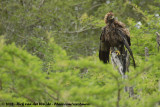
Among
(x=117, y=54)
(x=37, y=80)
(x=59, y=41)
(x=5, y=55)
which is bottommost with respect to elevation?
(x=59, y=41)

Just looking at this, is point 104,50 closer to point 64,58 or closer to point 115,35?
point 115,35

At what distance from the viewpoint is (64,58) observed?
2.51 metres

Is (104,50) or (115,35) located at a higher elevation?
(115,35)

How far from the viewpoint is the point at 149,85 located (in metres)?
4.50

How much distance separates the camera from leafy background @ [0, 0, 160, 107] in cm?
228

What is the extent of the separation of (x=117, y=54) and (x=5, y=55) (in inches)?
112

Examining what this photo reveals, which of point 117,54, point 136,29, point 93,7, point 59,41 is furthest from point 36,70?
point 93,7

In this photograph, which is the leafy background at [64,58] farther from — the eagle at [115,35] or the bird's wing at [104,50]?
the eagle at [115,35]

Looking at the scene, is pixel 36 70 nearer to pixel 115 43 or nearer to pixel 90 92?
pixel 90 92

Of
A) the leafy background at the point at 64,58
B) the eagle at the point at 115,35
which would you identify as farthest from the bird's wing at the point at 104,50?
the leafy background at the point at 64,58

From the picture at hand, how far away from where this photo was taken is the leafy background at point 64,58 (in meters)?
2.28

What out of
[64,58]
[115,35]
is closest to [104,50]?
[115,35]

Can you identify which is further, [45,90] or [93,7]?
[93,7]

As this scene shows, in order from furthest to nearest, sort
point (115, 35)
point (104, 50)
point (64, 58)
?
point (104, 50), point (115, 35), point (64, 58)
